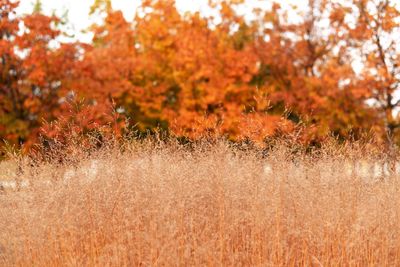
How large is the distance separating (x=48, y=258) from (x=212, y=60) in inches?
517

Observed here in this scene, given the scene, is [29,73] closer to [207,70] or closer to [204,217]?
[207,70]

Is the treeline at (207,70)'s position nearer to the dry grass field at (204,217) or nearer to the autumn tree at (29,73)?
the autumn tree at (29,73)

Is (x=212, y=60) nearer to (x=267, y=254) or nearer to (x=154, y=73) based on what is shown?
(x=154, y=73)

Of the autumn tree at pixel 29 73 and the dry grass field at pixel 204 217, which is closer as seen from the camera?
the dry grass field at pixel 204 217

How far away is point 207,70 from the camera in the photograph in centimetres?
1867

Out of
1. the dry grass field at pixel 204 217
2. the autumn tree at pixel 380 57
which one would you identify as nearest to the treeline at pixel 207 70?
the autumn tree at pixel 380 57

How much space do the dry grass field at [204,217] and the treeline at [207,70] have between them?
761 centimetres

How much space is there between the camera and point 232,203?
6734 mm

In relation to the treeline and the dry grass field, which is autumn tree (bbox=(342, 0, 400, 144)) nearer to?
the treeline

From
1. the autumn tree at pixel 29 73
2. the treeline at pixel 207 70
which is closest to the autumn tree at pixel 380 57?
the treeline at pixel 207 70

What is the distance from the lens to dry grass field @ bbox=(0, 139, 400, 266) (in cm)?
614

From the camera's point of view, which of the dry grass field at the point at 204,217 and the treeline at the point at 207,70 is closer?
the dry grass field at the point at 204,217

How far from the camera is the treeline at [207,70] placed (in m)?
16.0

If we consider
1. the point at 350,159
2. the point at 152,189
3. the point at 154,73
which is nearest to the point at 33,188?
the point at 152,189
